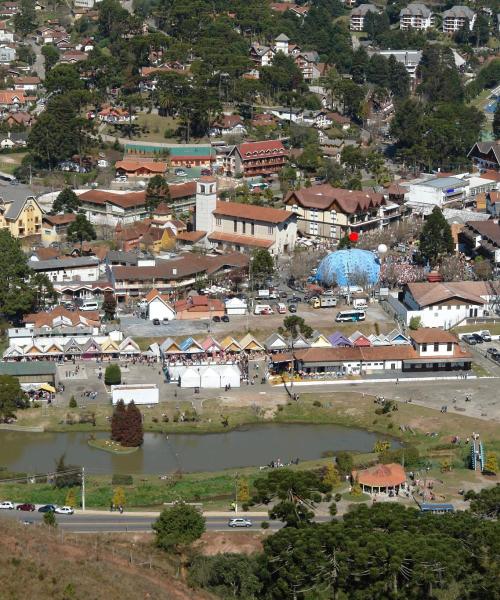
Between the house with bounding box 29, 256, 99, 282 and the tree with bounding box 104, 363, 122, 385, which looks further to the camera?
the house with bounding box 29, 256, 99, 282

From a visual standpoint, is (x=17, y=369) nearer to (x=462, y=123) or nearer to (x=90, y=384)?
(x=90, y=384)

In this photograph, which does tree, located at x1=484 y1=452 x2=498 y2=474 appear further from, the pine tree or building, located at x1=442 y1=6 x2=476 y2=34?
building, located at x1=442 y1=6 x2=476 y2=34

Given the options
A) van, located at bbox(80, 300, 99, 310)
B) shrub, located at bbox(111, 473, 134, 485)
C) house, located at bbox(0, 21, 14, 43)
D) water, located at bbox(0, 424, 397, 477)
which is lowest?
water, located at bbox(0, 424, 397, 477)

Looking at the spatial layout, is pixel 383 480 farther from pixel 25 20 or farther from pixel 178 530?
pixel 25 20

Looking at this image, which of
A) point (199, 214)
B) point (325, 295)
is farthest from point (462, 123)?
point (325, 295)

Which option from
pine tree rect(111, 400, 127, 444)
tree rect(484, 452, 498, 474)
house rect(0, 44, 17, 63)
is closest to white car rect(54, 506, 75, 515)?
pine tree rect(111, 400, 127, 444)

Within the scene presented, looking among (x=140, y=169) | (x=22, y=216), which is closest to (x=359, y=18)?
(x=140, y=169)
